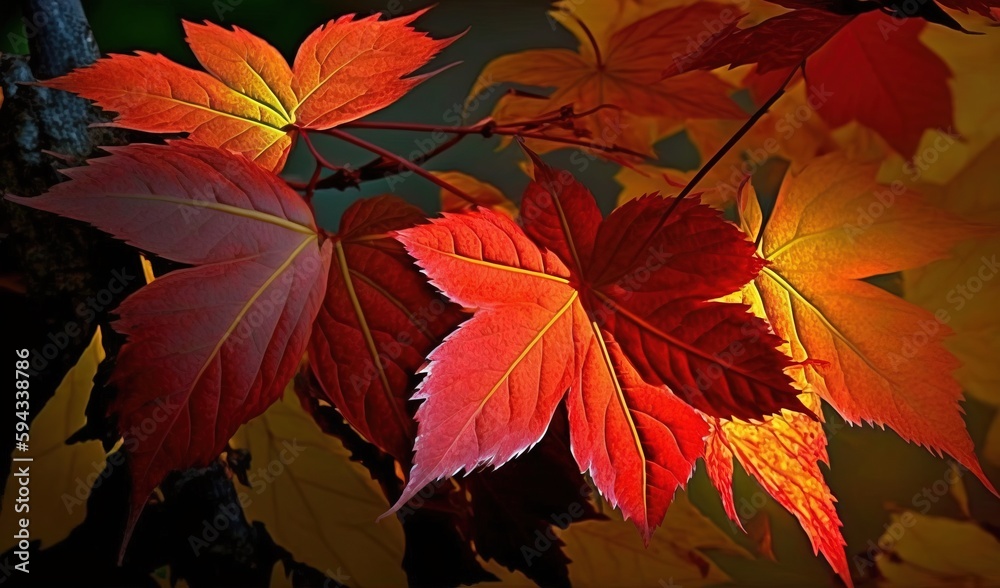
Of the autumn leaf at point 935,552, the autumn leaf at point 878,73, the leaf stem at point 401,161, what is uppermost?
the leaf stem at point 401,161

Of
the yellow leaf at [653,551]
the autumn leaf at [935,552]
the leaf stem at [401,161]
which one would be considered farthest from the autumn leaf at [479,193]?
the autumn leaf at [935,552]

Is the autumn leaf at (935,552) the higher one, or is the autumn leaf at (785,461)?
the autumn leaf at (785,461)

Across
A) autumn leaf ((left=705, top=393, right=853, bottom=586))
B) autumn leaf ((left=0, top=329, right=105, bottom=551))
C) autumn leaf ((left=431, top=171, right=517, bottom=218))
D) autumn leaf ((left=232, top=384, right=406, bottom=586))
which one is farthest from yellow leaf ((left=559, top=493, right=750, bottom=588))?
autumn leaf ((left=0, top=329, right=105, bottom=551))

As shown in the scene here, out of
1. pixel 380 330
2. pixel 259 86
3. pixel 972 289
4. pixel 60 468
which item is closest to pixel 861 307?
pixel 972 289

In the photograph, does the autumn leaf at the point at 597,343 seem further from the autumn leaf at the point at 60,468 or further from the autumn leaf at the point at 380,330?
the autumn leaf at the point at 60,468

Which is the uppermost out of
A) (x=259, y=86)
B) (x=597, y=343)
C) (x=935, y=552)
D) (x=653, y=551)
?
(x=259, y=86)

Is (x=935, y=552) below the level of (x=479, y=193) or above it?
below

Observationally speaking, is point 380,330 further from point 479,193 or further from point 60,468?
point 60,468
